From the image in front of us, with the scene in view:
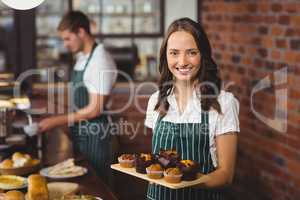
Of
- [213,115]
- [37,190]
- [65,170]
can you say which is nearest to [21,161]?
[65,170]

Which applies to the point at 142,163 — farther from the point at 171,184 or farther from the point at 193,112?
the point at 193,112

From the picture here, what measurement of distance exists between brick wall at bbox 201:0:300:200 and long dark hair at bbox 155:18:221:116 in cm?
119

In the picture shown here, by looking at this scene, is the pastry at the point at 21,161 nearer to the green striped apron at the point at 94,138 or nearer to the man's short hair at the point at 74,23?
the green striped apron at the point at 94,138

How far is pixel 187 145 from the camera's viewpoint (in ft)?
8.35

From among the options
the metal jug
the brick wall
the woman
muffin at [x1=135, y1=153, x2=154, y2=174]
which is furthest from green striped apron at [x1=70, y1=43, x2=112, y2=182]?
muffin at [x1=135, y1=153, x2=154, y2=174]

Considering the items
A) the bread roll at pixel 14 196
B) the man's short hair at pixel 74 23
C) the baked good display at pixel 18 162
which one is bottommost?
the bread roll at pixel 14 196

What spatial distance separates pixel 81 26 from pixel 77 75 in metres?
0.38

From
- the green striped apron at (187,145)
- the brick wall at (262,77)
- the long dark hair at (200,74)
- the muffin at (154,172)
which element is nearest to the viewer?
the muffin at (154,172)

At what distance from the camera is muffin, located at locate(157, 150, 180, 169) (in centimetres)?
232

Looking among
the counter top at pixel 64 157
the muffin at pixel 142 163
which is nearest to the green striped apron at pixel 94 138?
the counter top at pixel 64 157

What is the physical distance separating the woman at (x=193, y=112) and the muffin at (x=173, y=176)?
13cm

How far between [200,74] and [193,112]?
0.20 m

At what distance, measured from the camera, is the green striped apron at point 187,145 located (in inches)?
98.0

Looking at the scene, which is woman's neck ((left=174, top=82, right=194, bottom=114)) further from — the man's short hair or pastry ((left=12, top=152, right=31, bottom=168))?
the man's short hair
